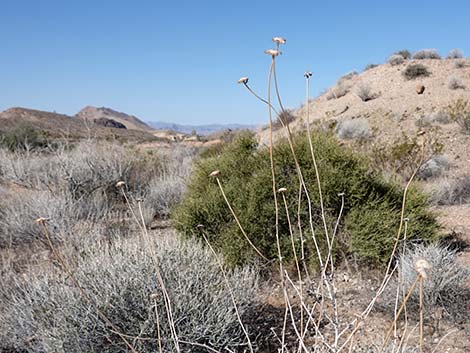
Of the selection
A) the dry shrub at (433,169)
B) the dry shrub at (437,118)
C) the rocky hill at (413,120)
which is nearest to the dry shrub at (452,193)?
the rocky hill at (413,120)

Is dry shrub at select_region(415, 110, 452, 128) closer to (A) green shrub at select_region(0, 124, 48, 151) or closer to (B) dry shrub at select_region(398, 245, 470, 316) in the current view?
(B) dry shrub at select_region(398, 245, 470, 316)

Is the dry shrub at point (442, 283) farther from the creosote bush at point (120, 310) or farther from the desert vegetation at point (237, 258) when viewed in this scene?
the creosote bush at point (120, 310)

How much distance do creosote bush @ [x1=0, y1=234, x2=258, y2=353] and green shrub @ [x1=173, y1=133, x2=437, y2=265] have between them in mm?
1572

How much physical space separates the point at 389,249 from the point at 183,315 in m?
2.65

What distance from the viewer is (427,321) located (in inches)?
152

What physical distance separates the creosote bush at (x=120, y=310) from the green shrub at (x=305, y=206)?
1572 mm

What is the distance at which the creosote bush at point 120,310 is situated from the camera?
3.01 m

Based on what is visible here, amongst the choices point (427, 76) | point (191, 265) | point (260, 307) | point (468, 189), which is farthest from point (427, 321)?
point (427, 76)

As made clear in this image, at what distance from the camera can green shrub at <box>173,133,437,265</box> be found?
4.94m

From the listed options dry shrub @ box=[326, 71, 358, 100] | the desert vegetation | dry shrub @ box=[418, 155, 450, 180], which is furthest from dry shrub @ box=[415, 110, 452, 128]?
the desert vegetation

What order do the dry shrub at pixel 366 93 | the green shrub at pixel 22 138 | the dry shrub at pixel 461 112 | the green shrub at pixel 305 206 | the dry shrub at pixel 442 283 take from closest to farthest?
the dry shrub at pixel 442 283 → the green shrub at pixel 305 206 → the dry shrub at pixel 461 112 → the green shrub at pixel 22 138 → the dry shrub at pixel 366 93

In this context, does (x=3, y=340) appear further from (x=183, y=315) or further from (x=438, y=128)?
(x=438, y=128)

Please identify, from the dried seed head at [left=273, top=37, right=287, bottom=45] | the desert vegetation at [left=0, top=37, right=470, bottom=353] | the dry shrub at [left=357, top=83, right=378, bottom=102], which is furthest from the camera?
the dry shrub at [left=357, top=83, right=378, bottom=102]

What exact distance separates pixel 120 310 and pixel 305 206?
261cm
